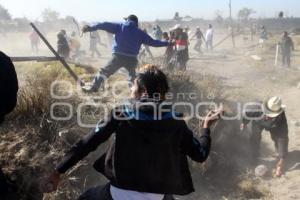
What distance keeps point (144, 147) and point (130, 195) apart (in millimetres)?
318

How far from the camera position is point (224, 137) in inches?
330

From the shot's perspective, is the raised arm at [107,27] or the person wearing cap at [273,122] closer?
the raised arm at [107,27]

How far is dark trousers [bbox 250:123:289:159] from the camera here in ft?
25.2

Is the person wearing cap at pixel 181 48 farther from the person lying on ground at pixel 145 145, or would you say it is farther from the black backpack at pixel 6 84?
the black backpack at pixel 6 84

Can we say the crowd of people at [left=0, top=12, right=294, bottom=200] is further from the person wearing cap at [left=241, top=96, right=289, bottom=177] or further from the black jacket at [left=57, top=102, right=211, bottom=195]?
the person wearing cap at [left=241, top=96, right=289, bottom=177]

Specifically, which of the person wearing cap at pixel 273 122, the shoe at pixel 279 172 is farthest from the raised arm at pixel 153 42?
the shoe at pixel 279 172

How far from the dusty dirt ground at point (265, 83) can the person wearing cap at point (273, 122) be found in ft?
1.19

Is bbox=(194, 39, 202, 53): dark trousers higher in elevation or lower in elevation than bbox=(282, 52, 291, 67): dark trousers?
higher

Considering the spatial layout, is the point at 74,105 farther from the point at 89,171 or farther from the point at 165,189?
the point at 165,189

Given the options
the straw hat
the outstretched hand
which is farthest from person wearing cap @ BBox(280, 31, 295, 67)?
the outstretched hand

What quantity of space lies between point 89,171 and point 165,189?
2914 millimetres

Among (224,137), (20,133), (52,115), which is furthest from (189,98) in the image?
(20,133)

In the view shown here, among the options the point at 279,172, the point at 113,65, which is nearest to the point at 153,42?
the point at 113,65

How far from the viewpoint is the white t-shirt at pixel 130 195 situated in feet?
8.68
